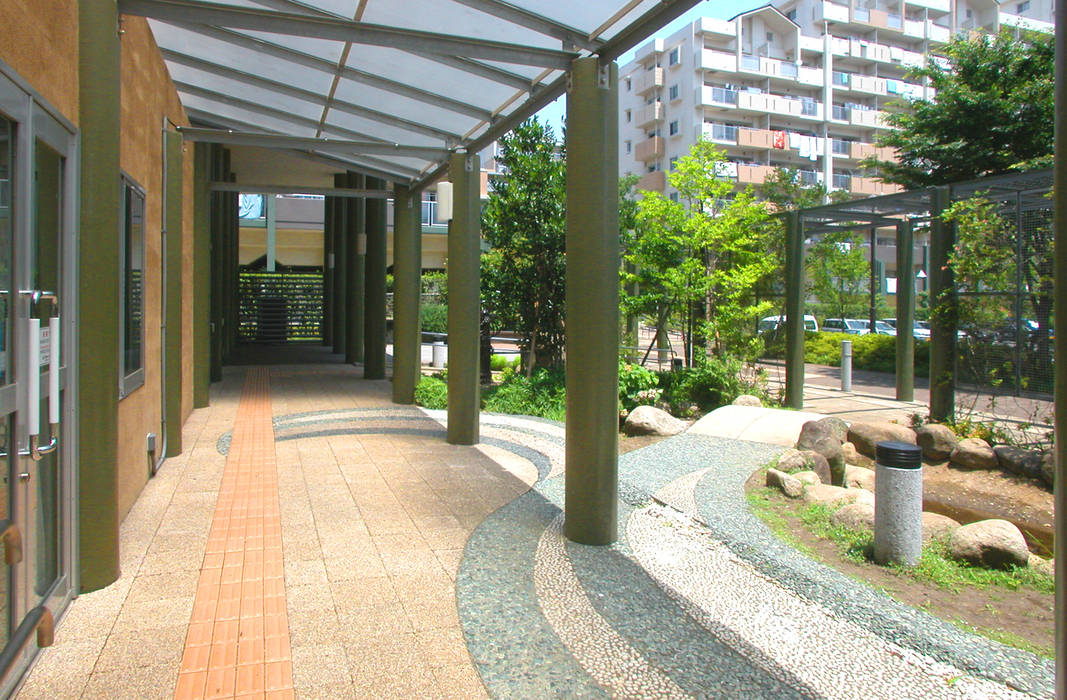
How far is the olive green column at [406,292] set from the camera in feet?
37.5

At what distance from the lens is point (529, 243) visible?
1330 centimetres

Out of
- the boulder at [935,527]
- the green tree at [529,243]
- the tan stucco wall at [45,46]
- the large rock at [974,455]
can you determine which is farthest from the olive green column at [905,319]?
the tan stucco wall at [45,46]

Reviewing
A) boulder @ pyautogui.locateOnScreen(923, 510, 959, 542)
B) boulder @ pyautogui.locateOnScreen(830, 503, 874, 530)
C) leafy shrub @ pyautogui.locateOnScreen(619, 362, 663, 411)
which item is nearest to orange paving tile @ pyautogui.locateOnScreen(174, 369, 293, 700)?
boulder @ pyautogui.locateOnScreen(830, 503, 874, 530)

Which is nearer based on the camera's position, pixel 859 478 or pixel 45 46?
pixel 45 46

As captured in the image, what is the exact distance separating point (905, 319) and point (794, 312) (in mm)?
2495

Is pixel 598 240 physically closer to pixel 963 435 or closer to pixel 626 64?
pixel 963 435

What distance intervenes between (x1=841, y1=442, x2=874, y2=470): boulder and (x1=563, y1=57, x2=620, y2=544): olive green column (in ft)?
17.0

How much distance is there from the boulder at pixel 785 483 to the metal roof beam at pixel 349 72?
4.08m

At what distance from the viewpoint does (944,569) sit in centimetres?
493

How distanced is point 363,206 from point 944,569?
15.1 metres

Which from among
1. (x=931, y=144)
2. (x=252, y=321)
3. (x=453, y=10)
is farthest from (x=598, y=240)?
(x=252, y=321)

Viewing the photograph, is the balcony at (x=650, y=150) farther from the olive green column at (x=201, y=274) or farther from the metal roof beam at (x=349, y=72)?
the metal roof beam at (x=349, y=72)

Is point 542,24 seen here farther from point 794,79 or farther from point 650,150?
point 650,150

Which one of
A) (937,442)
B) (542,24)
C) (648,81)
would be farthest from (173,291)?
(648,81)
